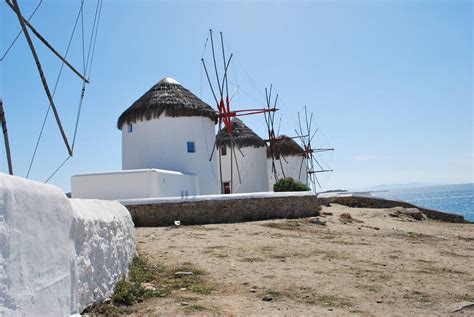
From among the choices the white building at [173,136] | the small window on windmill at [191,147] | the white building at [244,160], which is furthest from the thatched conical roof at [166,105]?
the white building at [244,160]

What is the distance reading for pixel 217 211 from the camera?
12922 mm

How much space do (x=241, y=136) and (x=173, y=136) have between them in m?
10.7

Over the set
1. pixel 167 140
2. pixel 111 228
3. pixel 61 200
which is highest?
pixel 167 140

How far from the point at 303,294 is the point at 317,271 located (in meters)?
1.37

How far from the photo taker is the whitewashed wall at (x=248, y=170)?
2677cm

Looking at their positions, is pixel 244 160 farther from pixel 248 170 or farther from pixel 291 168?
pixel 291 168

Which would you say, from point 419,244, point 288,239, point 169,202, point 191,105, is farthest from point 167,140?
point 419,244

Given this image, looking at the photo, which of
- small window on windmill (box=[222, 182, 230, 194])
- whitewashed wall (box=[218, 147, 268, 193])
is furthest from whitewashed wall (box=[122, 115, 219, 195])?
whitewashed wall (box=[218, 147, 268, 193])

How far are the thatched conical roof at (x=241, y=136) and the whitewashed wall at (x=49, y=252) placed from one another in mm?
21668

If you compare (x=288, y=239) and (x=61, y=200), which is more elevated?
(x=61, y=200)

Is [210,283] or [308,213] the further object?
[308,213]

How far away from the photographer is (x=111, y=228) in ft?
18.0

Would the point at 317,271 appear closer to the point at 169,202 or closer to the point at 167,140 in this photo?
the point at 169,202

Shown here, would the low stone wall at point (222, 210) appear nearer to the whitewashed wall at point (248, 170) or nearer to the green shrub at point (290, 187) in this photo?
the green shrub at point (290, 187)
